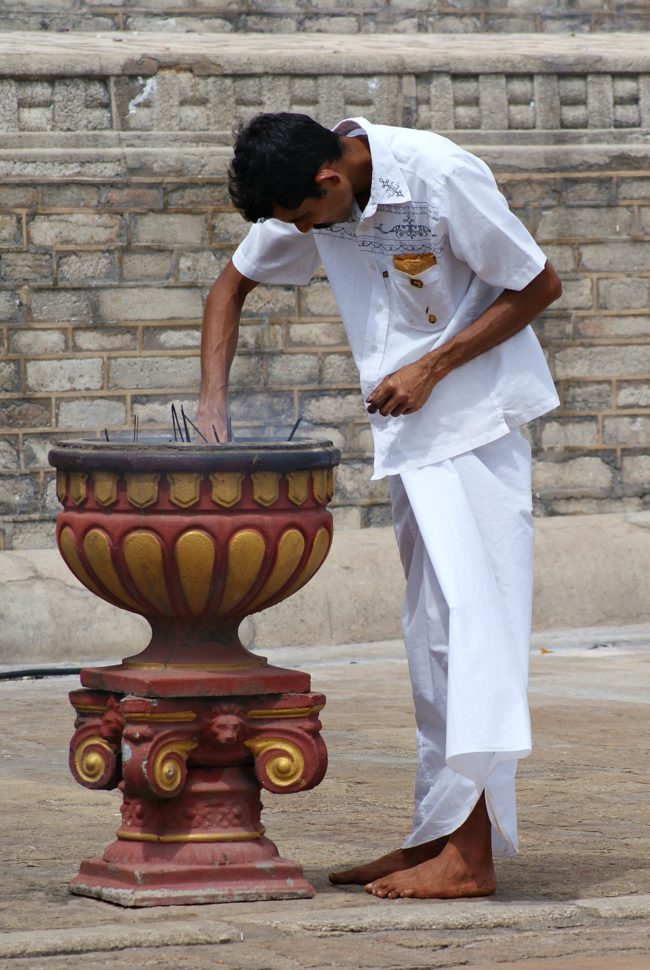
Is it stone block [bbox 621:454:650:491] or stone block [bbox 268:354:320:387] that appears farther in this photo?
stone block [bbox 621:454:650:491]

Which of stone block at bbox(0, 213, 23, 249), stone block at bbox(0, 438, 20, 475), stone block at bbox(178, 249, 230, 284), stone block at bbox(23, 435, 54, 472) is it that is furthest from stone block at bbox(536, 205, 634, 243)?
stone block at bbox(0, 438, 20, 475)

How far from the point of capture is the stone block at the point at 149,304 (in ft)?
28.8

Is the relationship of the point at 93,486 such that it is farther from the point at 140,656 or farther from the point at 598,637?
the point at 598,637

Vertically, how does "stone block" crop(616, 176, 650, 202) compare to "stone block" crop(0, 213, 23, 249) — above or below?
above

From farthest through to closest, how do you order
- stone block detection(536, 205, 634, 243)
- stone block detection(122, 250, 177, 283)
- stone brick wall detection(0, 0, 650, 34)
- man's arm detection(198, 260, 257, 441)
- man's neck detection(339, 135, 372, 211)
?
stone brick wall detection(0, 0, 650, 34) < stone block detection(536, 205, 634, 243) < stone block detection(122, 250, 177, 283) < man's arm detection(198, 260, 257, 441) < man's neck detection(339, 135, 372, 211)

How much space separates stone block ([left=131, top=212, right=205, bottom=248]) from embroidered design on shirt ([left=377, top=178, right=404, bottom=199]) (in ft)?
16.0

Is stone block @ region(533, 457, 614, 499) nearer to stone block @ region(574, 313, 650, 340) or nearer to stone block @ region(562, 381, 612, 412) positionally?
stone block @ region(562, 381, 612, 412)

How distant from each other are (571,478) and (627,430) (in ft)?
1.22

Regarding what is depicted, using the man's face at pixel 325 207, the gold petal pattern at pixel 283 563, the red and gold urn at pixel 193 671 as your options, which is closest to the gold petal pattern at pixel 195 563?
the red and gold urn at pixel 193 671

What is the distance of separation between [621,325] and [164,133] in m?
2.41

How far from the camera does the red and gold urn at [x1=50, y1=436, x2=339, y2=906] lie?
158 inches

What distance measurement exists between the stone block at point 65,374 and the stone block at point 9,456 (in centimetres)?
25

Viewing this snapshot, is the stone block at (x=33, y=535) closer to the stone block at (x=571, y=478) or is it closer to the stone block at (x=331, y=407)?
the stone block at (x=331, y=407)

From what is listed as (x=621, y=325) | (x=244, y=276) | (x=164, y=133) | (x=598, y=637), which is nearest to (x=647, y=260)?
(x=621, y=325)
